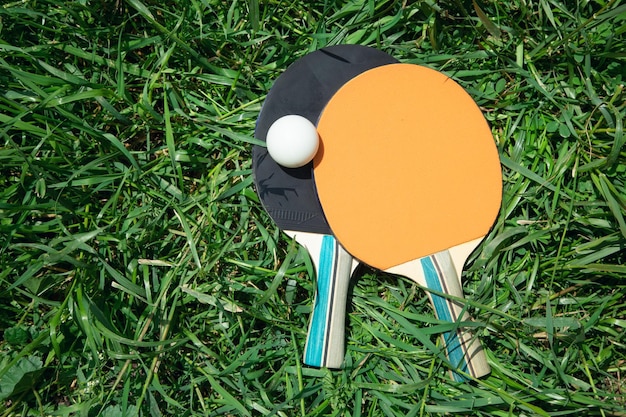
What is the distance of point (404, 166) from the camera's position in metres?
1.48

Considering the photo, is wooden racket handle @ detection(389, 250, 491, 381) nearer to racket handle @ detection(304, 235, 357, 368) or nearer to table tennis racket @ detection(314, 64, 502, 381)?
table tennis racket @ detection(314, 64, 502, 381)

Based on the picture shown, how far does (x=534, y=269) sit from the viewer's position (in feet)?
5.11

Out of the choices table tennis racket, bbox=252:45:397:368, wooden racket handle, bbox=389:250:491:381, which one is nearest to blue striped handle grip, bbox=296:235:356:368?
table tennis racket, bbox=252:45:397:368

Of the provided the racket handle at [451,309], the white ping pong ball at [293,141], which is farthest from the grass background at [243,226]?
the white ping pong ball at [293,141]

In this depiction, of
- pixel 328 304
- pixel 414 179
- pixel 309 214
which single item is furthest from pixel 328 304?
pixel 414 179

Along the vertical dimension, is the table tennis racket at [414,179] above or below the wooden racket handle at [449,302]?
above

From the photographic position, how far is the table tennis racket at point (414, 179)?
4.80ft

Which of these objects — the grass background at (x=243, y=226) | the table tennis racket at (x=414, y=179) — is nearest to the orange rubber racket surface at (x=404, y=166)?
the table tennis racket at (x=414, y=179)

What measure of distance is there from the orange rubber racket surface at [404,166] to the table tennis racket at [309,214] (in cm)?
5

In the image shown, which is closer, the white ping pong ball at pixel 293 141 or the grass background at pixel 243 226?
the white ping pong ball at pixel 293 141

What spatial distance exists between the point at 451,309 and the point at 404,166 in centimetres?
41

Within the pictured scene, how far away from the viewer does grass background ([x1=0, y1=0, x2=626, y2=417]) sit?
150cm

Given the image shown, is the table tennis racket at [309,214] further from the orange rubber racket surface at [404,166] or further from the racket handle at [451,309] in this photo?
the racket handle at [451,309]

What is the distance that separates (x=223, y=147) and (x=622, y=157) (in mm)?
1120
